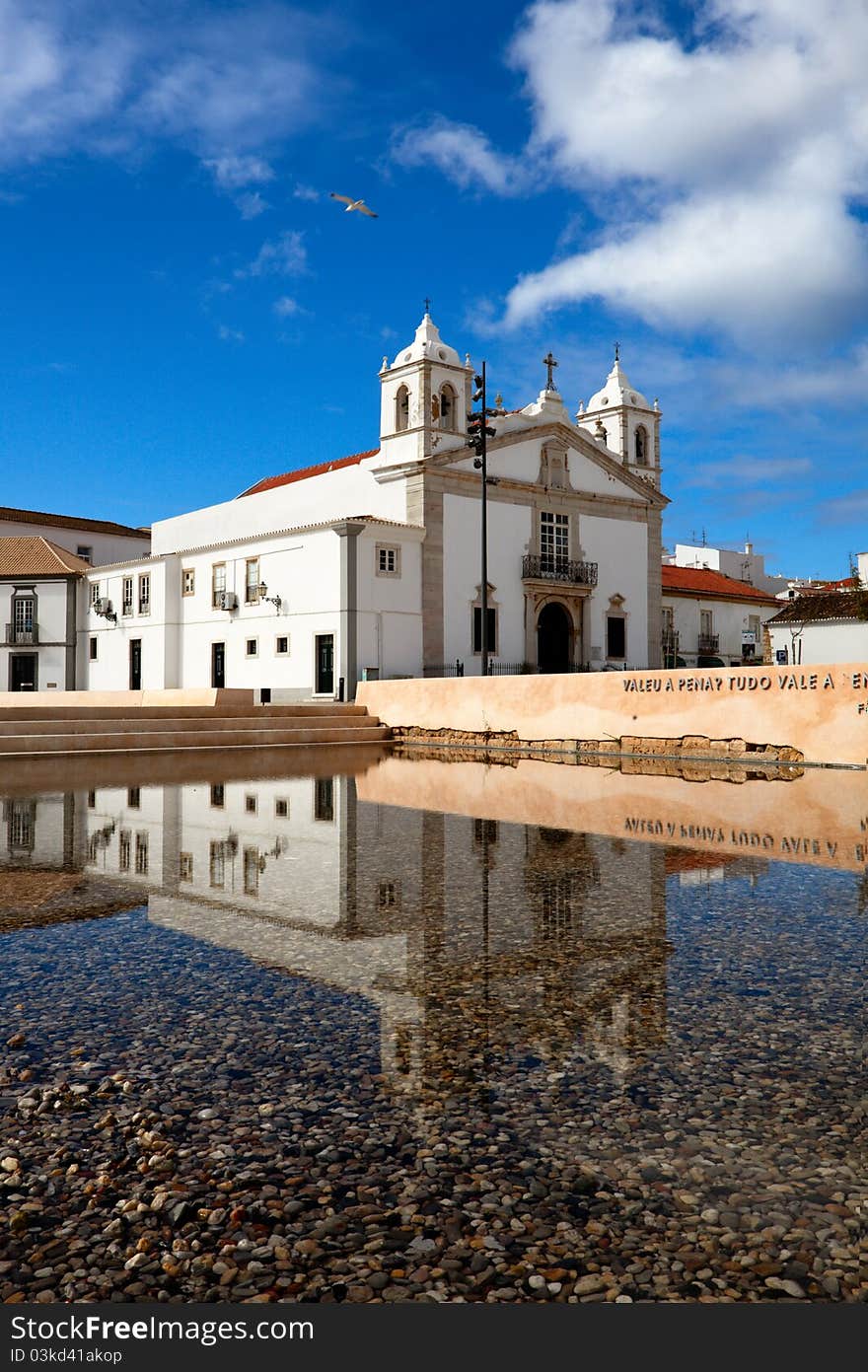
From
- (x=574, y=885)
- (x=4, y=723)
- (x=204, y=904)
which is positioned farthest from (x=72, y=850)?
(x=4, y=723)

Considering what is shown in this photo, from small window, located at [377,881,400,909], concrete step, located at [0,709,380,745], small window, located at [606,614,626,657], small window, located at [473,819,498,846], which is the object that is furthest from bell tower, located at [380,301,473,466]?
small window, located at [377,881,400,909]

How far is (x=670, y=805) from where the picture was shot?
10070 mm

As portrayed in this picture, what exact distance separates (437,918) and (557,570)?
100ft

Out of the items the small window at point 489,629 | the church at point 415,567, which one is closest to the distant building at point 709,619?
the church at point 415,567

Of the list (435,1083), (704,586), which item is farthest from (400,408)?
(435,1083)

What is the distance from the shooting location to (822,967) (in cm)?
423

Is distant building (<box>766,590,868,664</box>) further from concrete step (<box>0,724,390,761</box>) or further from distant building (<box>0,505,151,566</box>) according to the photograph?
distant building (<box>0,505,151,566</box>)

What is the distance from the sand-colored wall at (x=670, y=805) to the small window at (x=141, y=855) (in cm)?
302

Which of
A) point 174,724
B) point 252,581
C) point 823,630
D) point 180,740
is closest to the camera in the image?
point 180,740

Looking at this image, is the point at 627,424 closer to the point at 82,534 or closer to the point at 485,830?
the point at 82,534

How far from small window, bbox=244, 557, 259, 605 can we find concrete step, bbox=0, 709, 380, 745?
1127cm

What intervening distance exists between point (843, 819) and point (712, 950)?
4756mm

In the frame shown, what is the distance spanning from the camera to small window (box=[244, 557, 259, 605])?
32906 millimetres

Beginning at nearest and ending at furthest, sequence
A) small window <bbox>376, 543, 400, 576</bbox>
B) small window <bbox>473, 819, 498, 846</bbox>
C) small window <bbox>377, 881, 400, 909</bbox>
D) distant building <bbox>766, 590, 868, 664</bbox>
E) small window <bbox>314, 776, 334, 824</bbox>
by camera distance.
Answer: small window <bbox>377, 881, 400, 909</bbox>
small window <bbox>473, 819, 498, 846</bbox>
small window <bbox>314, 776, 334, 824</bbox>
small window <bbox>376, 543, 400, 576</bbox>
distant building <bbox>766, 590, 868, 664</bbox>
